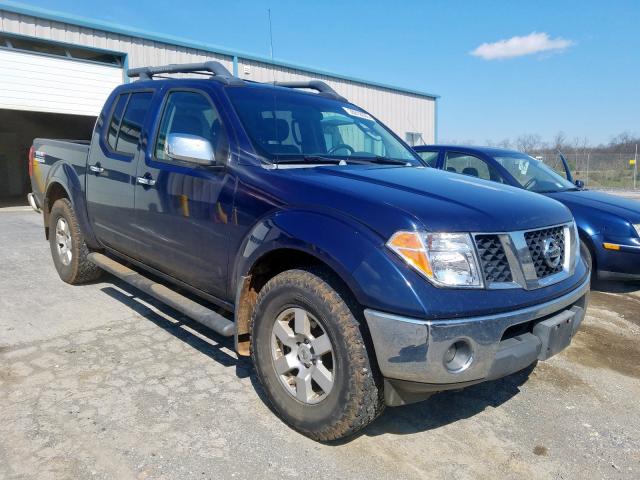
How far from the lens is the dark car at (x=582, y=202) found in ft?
17.7

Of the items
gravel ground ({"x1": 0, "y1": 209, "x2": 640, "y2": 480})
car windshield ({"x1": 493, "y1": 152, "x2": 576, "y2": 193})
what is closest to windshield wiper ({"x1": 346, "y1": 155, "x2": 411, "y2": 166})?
gravel ground ({"x1": 0, "y1": 209, "x2": 640, "y2": 480})

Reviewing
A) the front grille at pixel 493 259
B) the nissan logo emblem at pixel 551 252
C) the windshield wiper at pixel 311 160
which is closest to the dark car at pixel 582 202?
Result: the nissan logo emblem at pixel 551 252

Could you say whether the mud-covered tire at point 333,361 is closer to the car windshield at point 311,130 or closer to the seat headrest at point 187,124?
the car windshield at point 311,130

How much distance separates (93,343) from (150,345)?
44 cm

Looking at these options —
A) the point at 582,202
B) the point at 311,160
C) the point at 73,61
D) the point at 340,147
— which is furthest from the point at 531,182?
the point at 73,61

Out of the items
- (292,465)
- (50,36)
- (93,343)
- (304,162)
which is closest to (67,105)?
(50,36)

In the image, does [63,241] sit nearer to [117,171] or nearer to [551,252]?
[117,171]

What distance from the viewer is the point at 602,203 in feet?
19.1

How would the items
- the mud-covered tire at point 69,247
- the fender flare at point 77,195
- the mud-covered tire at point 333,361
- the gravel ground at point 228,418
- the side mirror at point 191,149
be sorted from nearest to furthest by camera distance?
the mud-covered tire at point 333,361 < the gravel ground at point 228,418 < the side mirror at point 191,149 < the fender flare at point 77,195 < the mud-covered tire at point 69,247

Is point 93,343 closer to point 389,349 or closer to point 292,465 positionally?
point 292,465

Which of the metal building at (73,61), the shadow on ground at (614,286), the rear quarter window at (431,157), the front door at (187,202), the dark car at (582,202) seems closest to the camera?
the front door at (187,202)

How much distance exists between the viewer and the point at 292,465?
97.3 inches

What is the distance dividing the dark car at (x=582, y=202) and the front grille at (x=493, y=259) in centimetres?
366

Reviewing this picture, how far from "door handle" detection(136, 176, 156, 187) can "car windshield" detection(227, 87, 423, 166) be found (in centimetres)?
86
